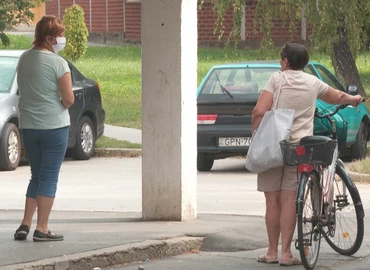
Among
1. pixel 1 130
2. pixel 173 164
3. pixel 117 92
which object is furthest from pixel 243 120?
pixel 117 92

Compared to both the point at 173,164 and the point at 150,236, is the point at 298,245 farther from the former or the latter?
the point at 173,164

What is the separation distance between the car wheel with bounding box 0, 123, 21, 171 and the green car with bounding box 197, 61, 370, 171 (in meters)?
2.63

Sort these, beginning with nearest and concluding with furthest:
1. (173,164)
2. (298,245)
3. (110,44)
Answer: (298,245) < (173,164) < (110,44)

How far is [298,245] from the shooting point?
8086mm

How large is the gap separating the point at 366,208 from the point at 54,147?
4.17 m

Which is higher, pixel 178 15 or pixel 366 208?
pixel 178 15

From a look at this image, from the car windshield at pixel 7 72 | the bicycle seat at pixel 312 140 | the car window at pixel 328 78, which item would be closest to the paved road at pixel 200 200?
the bicycle seat at pixel 312 140

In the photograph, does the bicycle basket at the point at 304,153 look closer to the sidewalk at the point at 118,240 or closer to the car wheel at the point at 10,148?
the sidewalk at the point at 118,240

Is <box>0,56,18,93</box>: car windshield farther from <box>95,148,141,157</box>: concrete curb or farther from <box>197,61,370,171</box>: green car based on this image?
<box>197,61,370,171</box>: green car

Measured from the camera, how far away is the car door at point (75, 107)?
17.3m

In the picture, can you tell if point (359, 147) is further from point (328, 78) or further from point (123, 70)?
point (123, 70)

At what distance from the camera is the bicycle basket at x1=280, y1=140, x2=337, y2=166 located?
8.25 m

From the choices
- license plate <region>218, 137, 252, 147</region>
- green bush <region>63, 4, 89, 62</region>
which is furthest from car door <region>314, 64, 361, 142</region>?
green bush <region>63, 4, 89, 62</region>

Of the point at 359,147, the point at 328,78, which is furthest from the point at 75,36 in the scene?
the point at 359,147
